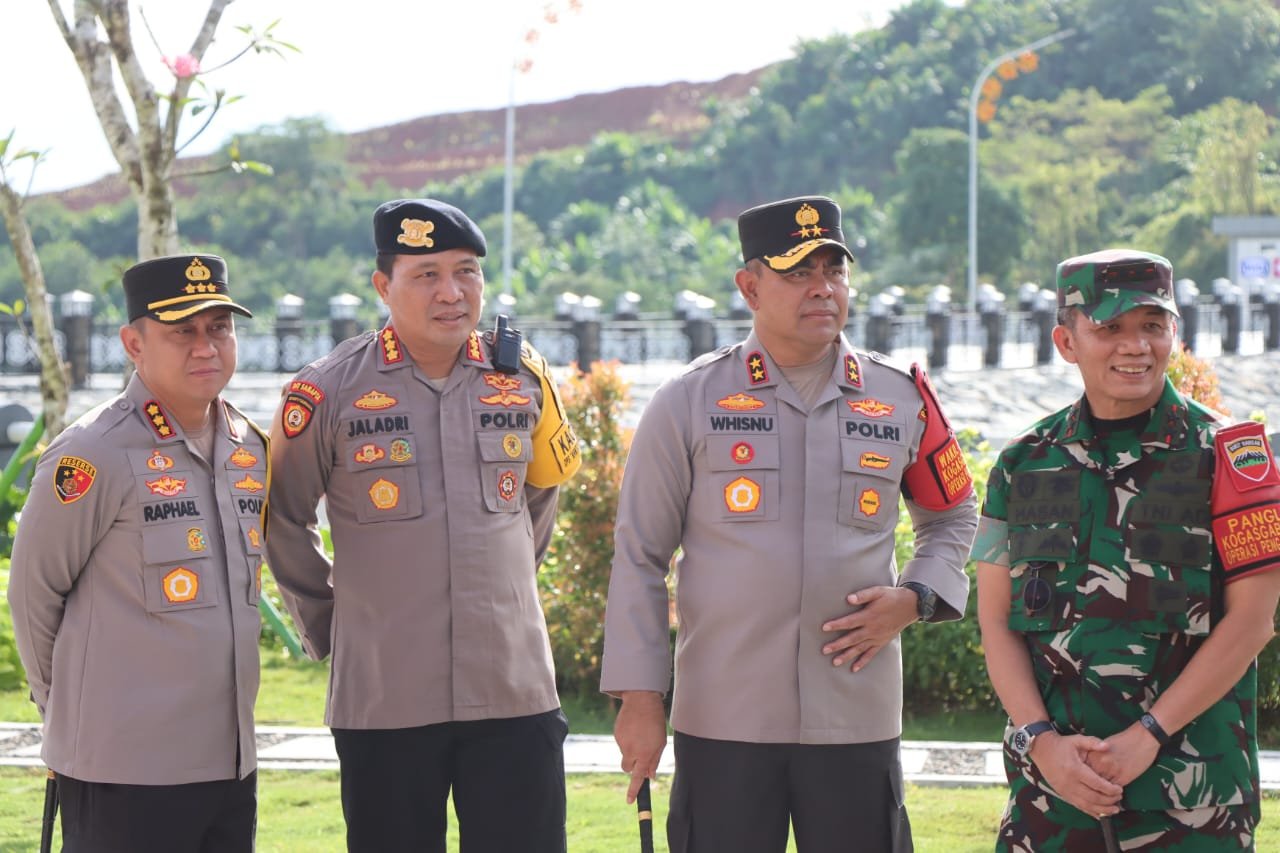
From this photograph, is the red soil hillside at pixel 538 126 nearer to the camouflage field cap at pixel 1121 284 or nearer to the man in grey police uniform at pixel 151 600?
the man in grey police uniform at pixel 151 600

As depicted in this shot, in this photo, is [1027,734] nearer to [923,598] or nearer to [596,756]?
[923,598]

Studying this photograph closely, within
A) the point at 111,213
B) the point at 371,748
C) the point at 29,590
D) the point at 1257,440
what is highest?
the point at 111,213

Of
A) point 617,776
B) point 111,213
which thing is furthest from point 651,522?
point 111,213

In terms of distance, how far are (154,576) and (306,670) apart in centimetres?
496

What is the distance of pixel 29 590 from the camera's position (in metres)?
3.01

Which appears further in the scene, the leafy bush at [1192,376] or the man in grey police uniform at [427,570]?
the leafy bush at [1192,376]

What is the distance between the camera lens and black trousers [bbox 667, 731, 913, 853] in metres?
Result: 2.94

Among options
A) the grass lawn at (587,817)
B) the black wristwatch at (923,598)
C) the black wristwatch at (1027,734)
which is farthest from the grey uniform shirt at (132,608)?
the grass lawn at (587,817)

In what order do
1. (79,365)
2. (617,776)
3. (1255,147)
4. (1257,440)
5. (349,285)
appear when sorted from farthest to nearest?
(1255,147) → (349,285) → (79,365) → (617,776) → (1257,440)

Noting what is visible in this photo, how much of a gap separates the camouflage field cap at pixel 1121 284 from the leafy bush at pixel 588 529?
4.25m

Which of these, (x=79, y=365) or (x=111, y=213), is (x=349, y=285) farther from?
(x=79, y=365)

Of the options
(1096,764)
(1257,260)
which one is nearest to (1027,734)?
(1096,764)

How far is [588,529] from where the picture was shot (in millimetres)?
6879

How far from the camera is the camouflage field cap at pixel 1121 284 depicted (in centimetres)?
259
